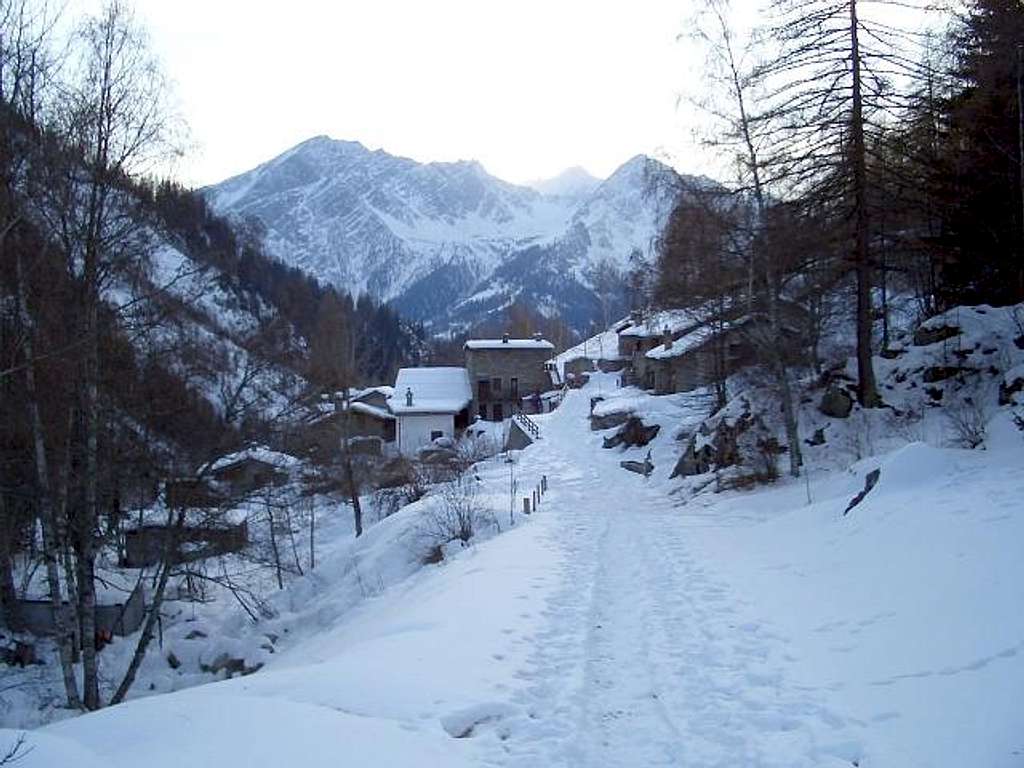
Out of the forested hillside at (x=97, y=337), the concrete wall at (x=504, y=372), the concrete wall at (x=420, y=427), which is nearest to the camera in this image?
the forested hillside at (x=97, y=337)

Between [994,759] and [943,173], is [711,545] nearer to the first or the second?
[994,759]

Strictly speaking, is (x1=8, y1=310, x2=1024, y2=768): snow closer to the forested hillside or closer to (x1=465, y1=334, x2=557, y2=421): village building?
the forested hillside

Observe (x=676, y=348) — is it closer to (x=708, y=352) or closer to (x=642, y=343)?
(x=708, y=352)

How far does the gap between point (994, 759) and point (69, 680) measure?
12752 mm

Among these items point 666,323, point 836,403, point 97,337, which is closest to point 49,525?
point 97,337

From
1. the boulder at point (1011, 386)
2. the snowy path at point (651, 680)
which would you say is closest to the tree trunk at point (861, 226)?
the boulder at point (1011, 386)

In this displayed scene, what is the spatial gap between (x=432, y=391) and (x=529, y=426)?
15994 millimetres

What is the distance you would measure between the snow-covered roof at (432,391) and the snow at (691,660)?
43.5 metres

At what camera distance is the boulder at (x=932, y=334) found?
19047mm

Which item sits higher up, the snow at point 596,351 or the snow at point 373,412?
the snow at point 596,351

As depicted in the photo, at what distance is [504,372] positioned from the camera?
211ft

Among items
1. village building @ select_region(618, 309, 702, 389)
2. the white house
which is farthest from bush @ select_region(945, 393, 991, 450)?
the white house

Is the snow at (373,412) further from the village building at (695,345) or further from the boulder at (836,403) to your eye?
the boulder at (836,403)

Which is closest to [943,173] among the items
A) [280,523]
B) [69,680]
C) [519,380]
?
[280,523]
